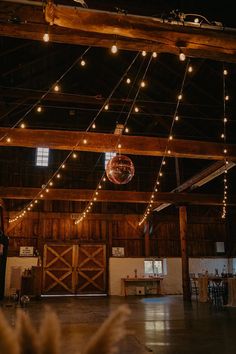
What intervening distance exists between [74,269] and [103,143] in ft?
28.4

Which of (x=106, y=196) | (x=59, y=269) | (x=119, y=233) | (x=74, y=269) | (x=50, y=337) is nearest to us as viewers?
(x=50, y=337)

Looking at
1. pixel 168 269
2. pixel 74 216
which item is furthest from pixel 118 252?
pixel 74 216

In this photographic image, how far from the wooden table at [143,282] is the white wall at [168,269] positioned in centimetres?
27

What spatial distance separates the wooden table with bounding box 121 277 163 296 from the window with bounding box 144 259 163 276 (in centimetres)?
51

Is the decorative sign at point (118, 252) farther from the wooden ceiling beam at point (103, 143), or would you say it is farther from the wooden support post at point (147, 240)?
the wooden ceiling beam at point (103, 143)

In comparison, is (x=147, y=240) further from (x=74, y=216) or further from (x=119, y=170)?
(x=119, y=170)

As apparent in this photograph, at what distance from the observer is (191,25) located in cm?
403

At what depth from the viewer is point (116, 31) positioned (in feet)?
12.2

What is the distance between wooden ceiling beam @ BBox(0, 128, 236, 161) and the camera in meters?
6.43

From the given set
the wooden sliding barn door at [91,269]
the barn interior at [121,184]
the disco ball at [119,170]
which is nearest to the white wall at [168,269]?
the barn interior at [121,184]

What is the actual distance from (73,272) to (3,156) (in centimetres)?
549

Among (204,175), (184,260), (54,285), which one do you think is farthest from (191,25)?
(54,285)

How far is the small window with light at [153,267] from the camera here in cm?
1481

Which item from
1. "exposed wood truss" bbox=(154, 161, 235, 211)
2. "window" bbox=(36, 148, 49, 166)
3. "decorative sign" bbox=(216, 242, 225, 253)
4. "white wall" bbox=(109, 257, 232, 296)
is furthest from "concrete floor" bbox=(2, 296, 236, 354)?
"window" bbox=(36, 148, 49, 166)
